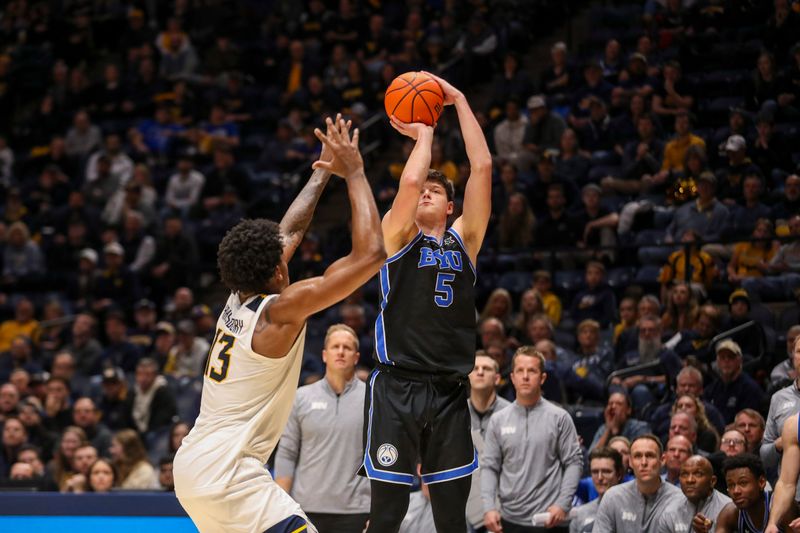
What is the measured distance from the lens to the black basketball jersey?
5598 millimetres

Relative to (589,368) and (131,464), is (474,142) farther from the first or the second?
(131,464)

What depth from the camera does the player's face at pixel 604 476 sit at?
812cm

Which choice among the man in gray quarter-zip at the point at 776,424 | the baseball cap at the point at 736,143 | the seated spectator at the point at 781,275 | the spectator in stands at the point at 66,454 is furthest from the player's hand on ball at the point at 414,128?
the baseball cap at the point at 736,143

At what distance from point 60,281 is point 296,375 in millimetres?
11015

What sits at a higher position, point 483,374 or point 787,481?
point 483,374

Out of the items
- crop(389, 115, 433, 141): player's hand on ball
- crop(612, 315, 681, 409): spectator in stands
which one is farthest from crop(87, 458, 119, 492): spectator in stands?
crop(389, 115, 433, 141): player's hand on ball

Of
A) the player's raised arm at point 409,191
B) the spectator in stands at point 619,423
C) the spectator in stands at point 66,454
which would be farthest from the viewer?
the spectator in stands at point 66,454

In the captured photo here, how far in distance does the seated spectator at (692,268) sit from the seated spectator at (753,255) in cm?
20

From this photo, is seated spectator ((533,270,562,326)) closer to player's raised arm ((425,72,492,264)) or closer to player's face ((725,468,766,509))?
player's face ((725,468,766,509))

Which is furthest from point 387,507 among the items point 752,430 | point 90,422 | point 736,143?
point 736,143

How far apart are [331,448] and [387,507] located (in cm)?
250

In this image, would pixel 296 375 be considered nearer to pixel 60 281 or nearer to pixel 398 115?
pixel 398 115

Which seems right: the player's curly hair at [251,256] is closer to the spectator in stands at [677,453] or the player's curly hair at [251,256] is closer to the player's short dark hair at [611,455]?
the player's short dark hair at [611,455]

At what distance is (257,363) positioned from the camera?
498 centimetres
